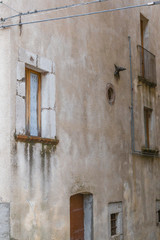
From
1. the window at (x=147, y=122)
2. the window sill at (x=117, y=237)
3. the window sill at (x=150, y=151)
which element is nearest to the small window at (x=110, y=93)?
the window sill at (x=150, y=151)

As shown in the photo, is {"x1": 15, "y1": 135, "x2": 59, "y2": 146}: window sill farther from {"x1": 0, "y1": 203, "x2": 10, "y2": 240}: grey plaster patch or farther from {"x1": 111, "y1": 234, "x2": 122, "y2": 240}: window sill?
{"x1": 111, "y1": 234, "x2": 122, "y2": 240}: window sill

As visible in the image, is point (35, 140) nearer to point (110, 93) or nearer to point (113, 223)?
point (110, 93)

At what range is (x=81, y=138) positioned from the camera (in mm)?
8750

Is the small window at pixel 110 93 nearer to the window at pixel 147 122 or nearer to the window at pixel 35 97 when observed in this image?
the window at pixel 147 122

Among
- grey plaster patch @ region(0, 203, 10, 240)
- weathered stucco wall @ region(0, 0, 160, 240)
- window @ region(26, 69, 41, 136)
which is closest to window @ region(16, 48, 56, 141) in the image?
window @ region(26, 69, 41, 136)

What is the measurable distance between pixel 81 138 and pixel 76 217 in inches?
63.7

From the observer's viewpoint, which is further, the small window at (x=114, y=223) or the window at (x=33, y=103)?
the small window at (x=114, y=223)

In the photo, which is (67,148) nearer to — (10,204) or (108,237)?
(10,204)

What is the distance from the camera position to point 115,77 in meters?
10.5

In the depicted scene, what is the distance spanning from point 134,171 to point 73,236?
3.24m

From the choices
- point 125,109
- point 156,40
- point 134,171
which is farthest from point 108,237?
point 156,40

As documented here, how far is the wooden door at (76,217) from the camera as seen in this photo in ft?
27.9

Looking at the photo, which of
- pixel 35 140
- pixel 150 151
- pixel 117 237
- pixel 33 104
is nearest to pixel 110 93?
pixel 150 151

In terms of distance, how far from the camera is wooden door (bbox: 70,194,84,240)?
849cm
